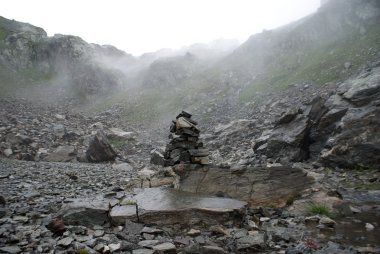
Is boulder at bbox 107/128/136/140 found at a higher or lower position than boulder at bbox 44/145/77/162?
higher

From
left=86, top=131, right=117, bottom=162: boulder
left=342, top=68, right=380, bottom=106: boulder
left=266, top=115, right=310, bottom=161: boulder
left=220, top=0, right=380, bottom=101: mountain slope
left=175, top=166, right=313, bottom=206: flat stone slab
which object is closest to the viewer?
left=175, top=166, right=313, bottom=206: flat stone slab

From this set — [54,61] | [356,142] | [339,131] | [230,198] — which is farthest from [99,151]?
[54,61]

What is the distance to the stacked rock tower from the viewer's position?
51.6 feet

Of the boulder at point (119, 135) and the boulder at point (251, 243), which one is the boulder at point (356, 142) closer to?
the boulder at point (251, 243)

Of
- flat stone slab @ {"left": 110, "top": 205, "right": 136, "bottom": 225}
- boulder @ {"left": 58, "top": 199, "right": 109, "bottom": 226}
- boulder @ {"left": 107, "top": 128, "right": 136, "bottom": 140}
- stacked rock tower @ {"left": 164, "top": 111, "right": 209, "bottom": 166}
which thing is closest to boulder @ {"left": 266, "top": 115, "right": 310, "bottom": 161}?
stacked rock tower @ {"left": 164, "top": 111, "right": 209, "bottom": 166}

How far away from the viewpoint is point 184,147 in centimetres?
1585

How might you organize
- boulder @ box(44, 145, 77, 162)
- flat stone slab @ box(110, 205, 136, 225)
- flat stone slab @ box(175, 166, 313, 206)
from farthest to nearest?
1. boulder @ box(44, 145, 77, 162)
2. flat stone slab @ box(175, 166, 313, 206)
3. flat stone slab @ box(110, 205, 136, 225)

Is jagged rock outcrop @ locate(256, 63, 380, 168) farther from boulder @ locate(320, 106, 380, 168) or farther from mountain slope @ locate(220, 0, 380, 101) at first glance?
mountain slope @ locate(220, 0, 380, 101)

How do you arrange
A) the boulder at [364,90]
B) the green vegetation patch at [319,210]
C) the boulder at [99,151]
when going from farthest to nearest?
the boulder at [99,151]
the boulder at [364,90]
the green vegetation patch at [319,210]

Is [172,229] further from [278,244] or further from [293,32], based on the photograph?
[293,32]

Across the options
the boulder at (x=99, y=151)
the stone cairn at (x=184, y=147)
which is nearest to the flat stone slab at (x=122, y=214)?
the stone cairn at (x=184, y=147)

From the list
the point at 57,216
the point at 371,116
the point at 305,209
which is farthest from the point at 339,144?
the point at 57,216

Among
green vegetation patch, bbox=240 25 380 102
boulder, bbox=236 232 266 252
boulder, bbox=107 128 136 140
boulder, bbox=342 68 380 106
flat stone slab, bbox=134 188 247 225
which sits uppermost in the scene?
green vegetation patch, bbox=240 25 380 102

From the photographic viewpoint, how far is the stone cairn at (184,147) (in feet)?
51.6
